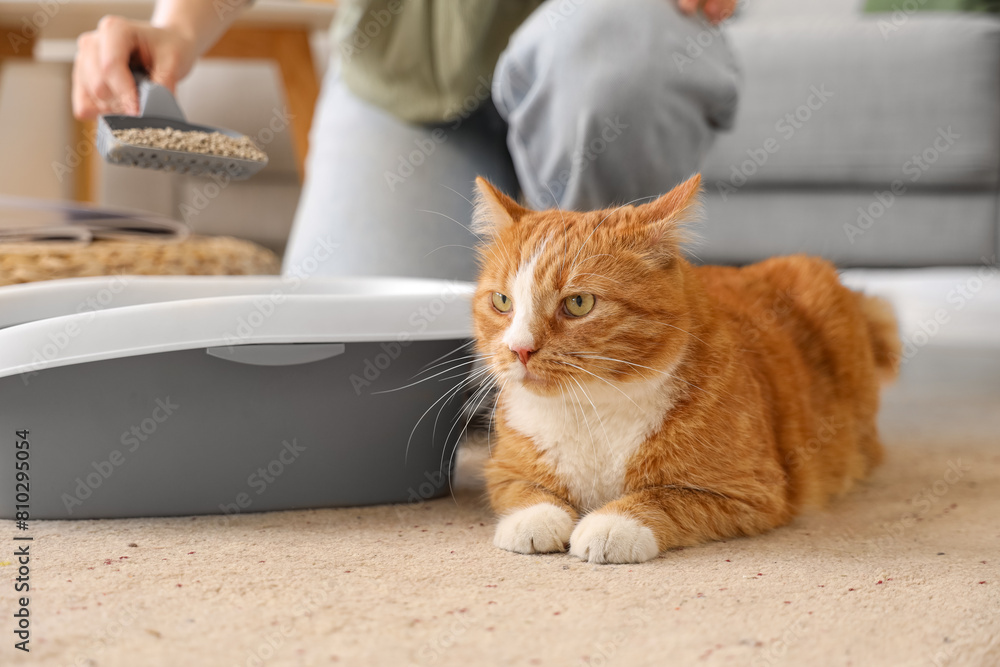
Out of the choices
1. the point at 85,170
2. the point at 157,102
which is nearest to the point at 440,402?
the point at 157,102

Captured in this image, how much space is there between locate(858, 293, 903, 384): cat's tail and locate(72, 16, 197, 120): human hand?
1200 millimetres

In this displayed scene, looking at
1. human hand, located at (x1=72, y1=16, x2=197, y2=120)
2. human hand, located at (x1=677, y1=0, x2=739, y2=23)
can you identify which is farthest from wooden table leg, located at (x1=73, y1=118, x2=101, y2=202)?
human hand, located at (x1=677, y1=0, x2=739, y2=23)

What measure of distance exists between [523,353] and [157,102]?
0.73 m

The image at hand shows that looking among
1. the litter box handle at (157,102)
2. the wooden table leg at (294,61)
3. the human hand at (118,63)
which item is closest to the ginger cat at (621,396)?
the litter box handle at (157,102)

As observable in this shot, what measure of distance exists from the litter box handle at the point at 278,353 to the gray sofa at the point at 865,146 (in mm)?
1740

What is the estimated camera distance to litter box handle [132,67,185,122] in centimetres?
123

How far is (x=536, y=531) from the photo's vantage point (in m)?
0.91

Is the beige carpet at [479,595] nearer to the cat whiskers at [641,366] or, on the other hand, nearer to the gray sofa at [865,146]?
the cat whiskers at [641,366]

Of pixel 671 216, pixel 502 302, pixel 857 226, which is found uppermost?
pixel 671 216

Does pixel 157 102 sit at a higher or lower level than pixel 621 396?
higher

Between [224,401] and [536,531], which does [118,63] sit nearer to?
[224,401]

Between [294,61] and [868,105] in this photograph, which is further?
[294,61]

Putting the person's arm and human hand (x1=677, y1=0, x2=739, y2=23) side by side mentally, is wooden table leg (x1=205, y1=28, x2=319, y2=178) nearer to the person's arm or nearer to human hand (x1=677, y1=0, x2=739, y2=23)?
the person's arm

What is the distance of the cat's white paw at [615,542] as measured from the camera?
0.87m
